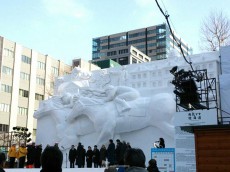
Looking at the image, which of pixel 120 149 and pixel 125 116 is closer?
pixel 120 149

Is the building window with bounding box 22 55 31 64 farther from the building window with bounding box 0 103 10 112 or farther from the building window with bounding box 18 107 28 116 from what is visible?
the building window with bounding box 0 103 10 112

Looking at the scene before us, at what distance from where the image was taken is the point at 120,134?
61.0ft

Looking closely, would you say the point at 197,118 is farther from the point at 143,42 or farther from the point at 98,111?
the point at 143,42

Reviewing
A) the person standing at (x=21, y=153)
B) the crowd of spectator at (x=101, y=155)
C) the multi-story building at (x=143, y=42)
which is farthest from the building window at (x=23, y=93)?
the multi-story building at (x=143, y=42)

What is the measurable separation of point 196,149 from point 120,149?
212 inches

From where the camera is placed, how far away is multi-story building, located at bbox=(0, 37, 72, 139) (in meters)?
41.3

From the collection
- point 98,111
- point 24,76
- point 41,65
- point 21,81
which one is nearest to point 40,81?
point 41,65

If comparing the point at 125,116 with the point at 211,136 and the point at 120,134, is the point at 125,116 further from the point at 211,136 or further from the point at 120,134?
the point at 211,136

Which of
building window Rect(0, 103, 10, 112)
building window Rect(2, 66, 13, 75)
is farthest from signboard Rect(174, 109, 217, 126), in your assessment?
building window Rect(2, 66, 13, 75)

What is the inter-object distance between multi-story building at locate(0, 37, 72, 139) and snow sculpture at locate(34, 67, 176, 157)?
64.4 ft

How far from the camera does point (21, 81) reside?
144 feet

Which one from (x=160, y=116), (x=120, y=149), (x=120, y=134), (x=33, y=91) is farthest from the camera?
(x=33, y=91)

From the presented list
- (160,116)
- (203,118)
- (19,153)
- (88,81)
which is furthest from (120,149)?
(88,81)

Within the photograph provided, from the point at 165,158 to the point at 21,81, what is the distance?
36.1m
